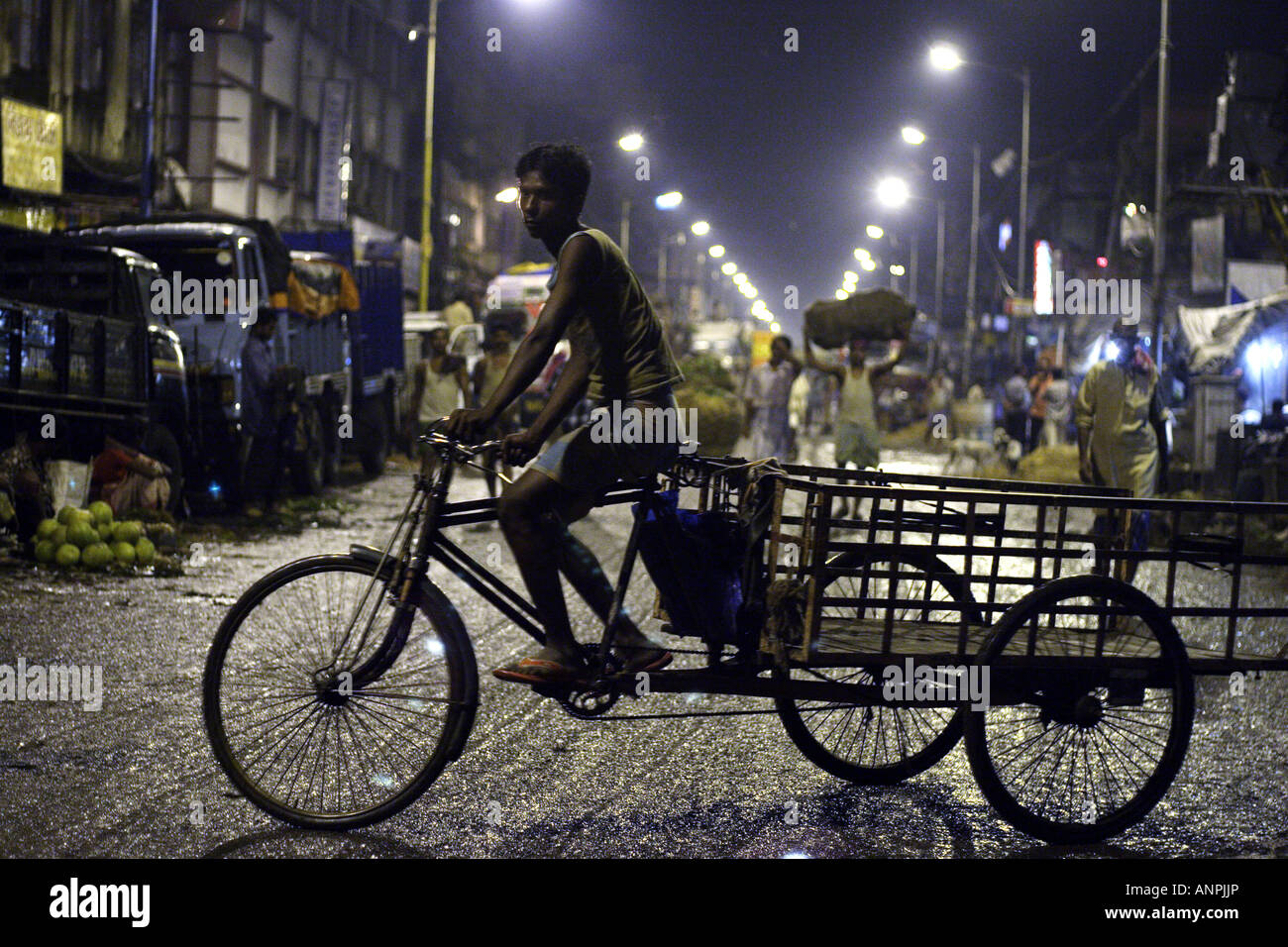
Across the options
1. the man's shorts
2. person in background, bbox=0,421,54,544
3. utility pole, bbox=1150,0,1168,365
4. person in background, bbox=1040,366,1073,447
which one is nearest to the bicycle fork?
the man's shorts

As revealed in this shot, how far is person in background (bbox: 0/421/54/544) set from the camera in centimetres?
1124

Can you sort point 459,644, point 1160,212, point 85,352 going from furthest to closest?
point 1160,212
point 85,352
point 459,644

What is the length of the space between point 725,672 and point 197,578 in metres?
6.69

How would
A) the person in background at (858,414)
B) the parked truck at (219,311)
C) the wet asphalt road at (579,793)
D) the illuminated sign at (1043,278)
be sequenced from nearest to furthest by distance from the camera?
1. the wet asphalt road at (579,793)
2. the parked truck at (219,311)
3. the person in background at (858,414)
4. the illuminated sign at (1043,278)

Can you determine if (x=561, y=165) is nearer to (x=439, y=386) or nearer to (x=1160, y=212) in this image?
(x=439, y=386)

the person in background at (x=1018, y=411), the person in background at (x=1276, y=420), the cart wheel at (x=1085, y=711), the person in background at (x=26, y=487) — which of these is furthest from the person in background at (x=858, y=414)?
the person in background at (x=1018, y=411)

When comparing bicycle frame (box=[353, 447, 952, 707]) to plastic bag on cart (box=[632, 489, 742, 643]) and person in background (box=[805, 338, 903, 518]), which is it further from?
person in background (box=[805, 338, 903, 518])

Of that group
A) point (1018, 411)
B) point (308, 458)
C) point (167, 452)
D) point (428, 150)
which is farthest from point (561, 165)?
point (428, 150)

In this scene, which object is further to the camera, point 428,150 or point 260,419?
point 428,150

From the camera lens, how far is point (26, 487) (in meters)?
11.3

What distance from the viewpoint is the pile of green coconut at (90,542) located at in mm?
10695

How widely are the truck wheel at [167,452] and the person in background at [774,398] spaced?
6558 mm

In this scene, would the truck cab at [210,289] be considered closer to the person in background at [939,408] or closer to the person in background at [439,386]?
the person in background at [439,386]

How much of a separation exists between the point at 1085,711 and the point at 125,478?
9269 millimetres
